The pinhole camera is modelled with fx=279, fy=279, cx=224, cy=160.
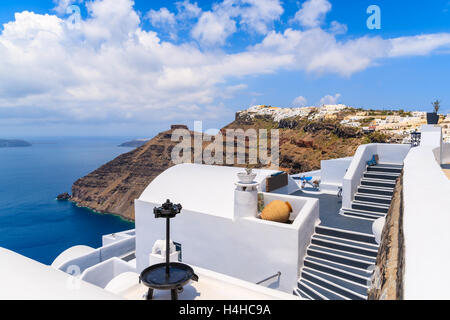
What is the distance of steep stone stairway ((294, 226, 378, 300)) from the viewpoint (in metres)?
6.27

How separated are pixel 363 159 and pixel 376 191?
4.79 ft

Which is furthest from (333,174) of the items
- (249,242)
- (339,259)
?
(249,242)

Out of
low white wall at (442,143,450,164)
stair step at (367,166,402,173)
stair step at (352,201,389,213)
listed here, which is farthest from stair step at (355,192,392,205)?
low white wall at (442,143,450,164)

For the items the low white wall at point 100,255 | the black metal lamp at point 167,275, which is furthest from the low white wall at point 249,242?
the low white wall at point 100,255

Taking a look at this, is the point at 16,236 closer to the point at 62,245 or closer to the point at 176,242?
the point at 62,245

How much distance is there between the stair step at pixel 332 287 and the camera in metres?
5.96

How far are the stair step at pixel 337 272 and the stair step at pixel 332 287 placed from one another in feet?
0.93

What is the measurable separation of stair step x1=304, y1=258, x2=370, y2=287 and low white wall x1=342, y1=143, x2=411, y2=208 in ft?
10.6

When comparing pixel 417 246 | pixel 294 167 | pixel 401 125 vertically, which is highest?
pixel 401 125

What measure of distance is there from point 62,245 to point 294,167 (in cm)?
4599

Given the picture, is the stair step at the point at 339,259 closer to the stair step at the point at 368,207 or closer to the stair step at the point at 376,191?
the stair step at the point at 368,207

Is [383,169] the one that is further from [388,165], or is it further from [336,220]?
[336,220]
